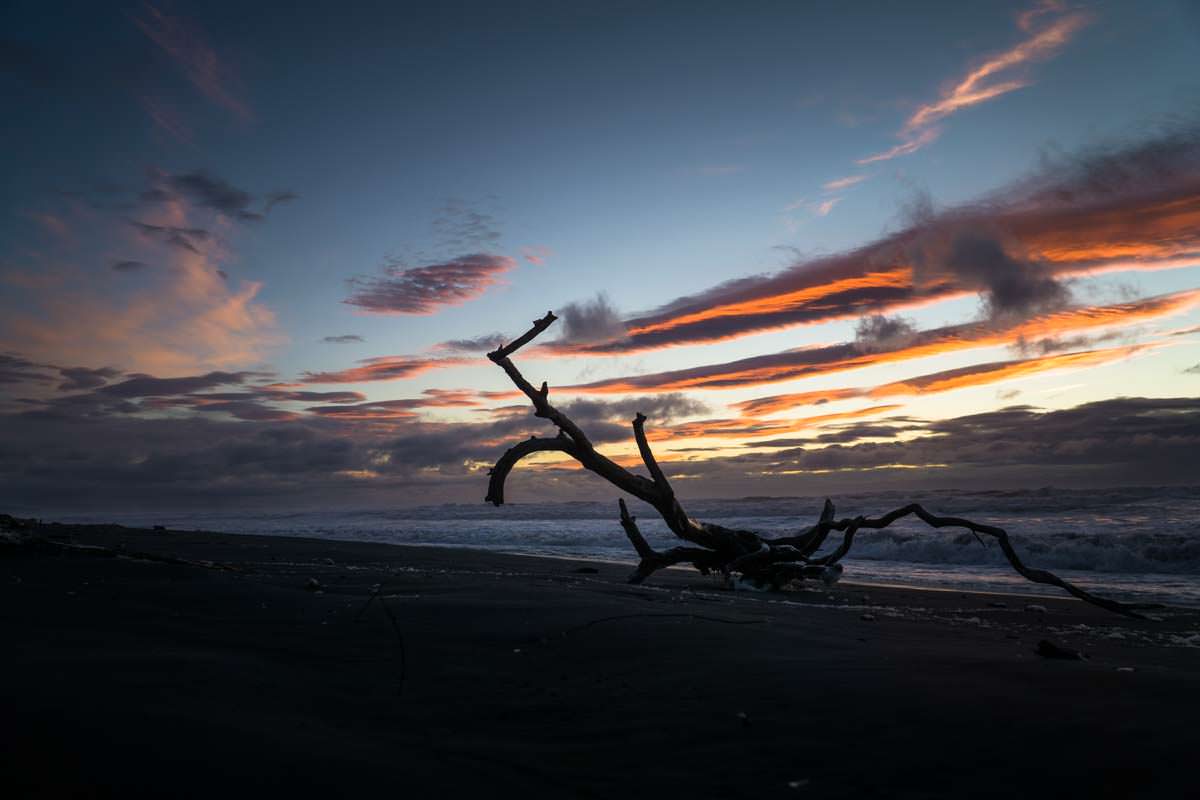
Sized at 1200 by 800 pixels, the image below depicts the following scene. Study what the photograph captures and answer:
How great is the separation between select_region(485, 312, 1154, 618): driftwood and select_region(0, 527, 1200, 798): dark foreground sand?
2331 millimetres

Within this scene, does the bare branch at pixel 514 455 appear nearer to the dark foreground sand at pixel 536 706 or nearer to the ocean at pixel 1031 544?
the dark foreground sand at pixel 536 706

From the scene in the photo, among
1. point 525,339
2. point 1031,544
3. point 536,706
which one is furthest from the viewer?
point 1031,544

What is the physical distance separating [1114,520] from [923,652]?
2141 cm

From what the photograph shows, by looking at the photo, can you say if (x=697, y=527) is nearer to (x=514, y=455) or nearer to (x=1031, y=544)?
(x=514, y=455)

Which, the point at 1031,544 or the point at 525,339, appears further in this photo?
the point at 1031,544

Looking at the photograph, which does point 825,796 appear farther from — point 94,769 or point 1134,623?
point 1134,623

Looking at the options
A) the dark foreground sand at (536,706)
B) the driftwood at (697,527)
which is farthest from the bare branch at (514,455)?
the dark foreground sand at (536,706)

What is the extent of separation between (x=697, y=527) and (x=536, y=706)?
6.19 metres

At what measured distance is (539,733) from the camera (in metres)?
2.52

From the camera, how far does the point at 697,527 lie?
8.88 metres

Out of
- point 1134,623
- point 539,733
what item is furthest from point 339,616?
point 1134,623

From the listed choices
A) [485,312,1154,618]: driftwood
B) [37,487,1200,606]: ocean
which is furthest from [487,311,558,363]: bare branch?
[37,487,1200,606]: ocean

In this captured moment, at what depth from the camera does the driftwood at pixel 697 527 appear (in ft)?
23.7

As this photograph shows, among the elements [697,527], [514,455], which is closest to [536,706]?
[514,455]
